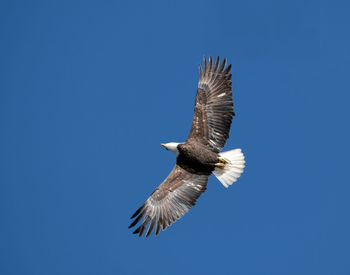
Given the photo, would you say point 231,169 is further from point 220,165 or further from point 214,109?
point 214,109

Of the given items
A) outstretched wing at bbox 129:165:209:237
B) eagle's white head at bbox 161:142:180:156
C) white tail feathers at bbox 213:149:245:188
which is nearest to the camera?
outstretched wing at bbox 129:165:209:237

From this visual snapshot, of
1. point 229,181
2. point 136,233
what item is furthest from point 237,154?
point 136,233

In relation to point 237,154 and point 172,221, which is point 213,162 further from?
point 172,221

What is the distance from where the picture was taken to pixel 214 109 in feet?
34.7

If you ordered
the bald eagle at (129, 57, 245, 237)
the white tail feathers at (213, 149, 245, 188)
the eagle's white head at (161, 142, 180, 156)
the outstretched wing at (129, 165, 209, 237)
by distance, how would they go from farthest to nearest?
the white tail feathers at (213, 149, 245, 188) < the eagle's white head at (161, 142, 180, 156) < the bald eagle at (129, 57, 245, 237) < the outstretched wing at (129, 165, 209, 237)

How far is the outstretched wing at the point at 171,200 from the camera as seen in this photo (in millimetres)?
10188

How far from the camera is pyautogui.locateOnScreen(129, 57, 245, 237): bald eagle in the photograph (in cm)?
1045

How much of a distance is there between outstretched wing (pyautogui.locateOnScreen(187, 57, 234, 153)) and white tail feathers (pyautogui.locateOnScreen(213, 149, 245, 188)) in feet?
1.39

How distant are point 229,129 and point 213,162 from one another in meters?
0.77

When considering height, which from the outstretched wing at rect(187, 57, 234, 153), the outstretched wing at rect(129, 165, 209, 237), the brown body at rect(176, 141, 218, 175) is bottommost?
the outstretched wing at rect(129, 165, 209, 237)

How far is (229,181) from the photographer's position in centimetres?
1087

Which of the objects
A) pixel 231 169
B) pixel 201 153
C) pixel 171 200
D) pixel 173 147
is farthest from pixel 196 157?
pixel 171 200

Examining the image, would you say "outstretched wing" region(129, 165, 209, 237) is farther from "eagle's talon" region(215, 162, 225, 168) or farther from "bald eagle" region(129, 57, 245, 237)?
"eagle's talon" region(215, 162, 225, 168)

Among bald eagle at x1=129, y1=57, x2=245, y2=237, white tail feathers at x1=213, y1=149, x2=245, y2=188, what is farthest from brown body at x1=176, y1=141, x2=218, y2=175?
white tail feathers at x1=213, y1=149, x2=245, y2=188
